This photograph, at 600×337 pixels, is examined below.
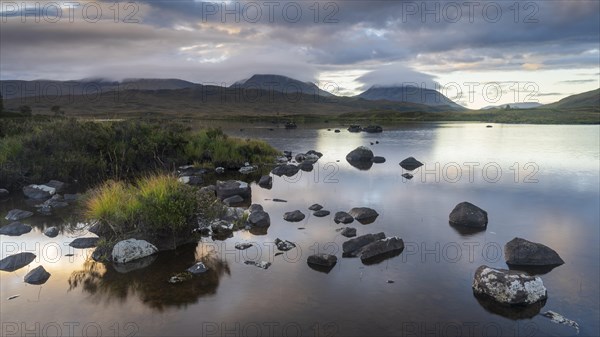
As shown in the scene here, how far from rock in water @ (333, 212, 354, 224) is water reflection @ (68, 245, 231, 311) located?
216 inches

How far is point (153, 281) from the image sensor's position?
11148mm

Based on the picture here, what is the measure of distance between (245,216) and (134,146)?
1481 cm

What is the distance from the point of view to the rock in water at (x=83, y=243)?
13.6 meters

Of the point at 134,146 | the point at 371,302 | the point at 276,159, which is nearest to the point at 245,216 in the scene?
the point at 371,302

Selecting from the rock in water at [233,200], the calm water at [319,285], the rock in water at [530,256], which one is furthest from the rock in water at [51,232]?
the rock in water at [530,256]

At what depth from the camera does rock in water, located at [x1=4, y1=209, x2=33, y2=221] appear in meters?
16.6

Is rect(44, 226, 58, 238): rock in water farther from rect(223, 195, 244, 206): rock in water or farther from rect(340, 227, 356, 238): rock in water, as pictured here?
rect(340, 227, 356, 238): rock in water

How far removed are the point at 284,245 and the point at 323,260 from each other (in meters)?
1.88

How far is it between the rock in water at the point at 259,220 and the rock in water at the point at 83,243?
5176 millimetres

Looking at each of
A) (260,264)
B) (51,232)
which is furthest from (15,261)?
(260,264)

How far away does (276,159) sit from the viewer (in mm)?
34812

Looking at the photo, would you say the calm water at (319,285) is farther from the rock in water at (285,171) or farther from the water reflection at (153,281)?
the rock in water at (285,171)

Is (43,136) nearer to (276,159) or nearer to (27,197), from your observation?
(27,197)

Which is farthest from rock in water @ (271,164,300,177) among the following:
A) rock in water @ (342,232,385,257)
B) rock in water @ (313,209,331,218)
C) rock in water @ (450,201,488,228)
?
rock in water @ (342,232,385,257)
